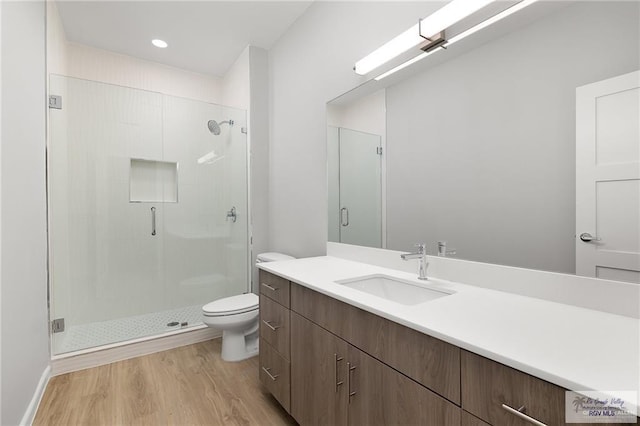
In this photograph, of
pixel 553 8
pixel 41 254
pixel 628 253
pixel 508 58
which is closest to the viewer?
pixel 628 253

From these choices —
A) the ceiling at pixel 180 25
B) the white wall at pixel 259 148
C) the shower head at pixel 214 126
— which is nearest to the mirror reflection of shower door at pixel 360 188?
the white wall at pixel 259 148

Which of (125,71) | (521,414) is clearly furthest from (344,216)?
(125,71)

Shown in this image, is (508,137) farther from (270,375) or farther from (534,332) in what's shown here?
(270,375)

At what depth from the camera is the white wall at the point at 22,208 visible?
4.32 feet

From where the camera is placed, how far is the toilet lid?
7.14 ft

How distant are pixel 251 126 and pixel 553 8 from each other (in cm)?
234

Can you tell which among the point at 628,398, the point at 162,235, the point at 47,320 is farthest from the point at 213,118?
the point at 628,398

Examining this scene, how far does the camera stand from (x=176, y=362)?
2.23 m

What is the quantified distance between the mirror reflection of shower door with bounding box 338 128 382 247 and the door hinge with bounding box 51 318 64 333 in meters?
2.20

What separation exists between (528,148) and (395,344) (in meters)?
0.88

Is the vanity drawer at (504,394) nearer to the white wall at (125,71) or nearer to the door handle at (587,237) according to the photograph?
the door handle at (587,237)

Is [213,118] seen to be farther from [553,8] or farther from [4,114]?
[553,8]

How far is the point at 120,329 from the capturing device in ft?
8.18

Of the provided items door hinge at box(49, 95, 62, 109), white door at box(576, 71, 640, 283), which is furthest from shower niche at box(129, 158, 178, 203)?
white door at box(576, 71, 640, 283)
